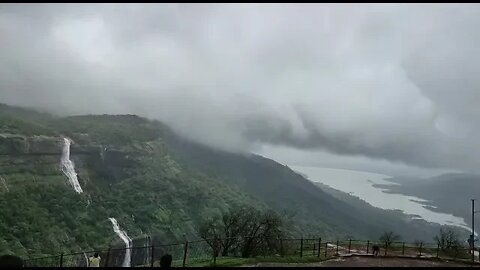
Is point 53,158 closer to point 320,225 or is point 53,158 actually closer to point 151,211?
point 151,211

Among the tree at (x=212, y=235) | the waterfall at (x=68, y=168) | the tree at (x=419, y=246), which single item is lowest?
the tree at (x=212, y=235)

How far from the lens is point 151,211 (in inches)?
4823

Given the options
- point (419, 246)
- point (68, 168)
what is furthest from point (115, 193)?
point (419, 246)

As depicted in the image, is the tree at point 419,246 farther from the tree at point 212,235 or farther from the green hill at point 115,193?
the green hill at point 115,193

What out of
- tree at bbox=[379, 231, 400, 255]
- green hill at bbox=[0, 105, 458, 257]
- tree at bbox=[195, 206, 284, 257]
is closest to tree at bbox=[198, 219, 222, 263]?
tree at bbox=[195, 206, 284, 257]

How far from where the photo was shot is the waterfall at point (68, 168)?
13459cm

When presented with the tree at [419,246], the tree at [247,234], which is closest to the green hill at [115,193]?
the tree at [419,246]

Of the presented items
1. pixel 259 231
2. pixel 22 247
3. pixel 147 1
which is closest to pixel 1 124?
pixel 22 247

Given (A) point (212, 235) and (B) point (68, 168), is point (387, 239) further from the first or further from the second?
(B) point (68, 168)

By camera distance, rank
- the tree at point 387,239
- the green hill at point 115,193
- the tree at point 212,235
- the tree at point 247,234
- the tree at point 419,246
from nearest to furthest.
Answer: the tree at point 247,234
the tree at point 212,235
the tree at point 419,246
the tree at point 387,239
the green hill at point 115,193

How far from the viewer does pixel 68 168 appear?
144000mm

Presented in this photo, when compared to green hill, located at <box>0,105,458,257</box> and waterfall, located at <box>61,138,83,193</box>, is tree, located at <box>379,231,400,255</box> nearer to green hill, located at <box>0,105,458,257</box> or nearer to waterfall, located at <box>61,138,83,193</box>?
green hill, located at <box>0,105,458,257</box>

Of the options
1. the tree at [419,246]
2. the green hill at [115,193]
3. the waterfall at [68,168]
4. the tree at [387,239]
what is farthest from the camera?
the waterfall at [68,168]

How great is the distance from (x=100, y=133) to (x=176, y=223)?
70283 millimetres
